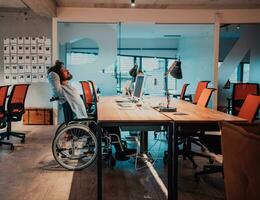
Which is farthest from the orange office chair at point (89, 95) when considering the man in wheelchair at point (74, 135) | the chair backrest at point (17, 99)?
the man in wheelchair at point (74, 135)

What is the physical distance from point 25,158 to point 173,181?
258 centimetres

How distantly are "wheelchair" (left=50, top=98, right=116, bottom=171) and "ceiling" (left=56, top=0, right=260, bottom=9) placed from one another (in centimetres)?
357

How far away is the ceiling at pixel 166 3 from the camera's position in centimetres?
748

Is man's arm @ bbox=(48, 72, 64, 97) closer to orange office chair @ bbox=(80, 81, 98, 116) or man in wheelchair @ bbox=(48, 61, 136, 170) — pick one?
man in wheelchair @ bbox=(48, 61, 136, 170)

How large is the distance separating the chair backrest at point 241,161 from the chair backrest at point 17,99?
14.6 feet

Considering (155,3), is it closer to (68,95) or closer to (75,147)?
(68,95)

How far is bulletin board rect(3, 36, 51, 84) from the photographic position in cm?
813

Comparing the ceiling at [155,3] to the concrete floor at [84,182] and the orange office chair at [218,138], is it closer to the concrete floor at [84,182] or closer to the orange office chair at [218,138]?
the concrete floor at [84,182]

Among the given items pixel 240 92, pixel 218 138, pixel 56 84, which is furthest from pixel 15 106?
pixel 240 92

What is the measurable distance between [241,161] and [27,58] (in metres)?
7.07

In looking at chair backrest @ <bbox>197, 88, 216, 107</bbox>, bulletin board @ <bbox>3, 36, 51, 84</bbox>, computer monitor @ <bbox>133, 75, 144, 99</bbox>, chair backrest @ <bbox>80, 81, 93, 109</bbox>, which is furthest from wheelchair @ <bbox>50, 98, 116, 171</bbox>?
bulletin board @ <bbox>3, 36, 51, 84</bbox>

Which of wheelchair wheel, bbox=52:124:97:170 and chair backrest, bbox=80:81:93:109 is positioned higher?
chair backrest, bbox=80:81:93:109

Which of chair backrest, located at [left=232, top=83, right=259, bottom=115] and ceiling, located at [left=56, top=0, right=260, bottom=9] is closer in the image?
ceiling, located at [left=56, top=0, right=260, bottom=9]

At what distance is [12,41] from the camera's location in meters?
8.17
